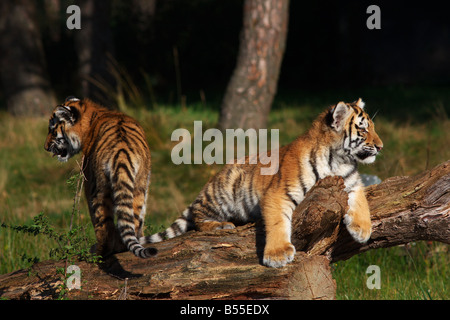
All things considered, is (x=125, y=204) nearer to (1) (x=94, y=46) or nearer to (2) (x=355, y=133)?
(2) (x=355, y=133)

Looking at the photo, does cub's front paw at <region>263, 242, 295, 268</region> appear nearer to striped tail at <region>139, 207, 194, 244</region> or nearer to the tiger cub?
the tiger cub

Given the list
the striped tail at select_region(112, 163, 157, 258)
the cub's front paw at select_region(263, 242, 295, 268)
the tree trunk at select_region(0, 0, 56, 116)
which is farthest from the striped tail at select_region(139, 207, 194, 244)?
the tree trunk at select_region(0, 0, 56, 116)

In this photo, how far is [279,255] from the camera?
12.8 ft

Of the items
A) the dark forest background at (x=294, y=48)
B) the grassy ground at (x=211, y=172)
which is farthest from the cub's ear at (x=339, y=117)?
the dark forest background at (x=294, y=48)

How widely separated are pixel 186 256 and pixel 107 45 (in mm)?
9982

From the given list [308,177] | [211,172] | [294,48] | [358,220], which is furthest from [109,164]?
[294,48]

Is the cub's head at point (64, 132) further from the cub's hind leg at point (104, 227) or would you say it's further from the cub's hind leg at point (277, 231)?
the cub's hind leg at point (277, 231)

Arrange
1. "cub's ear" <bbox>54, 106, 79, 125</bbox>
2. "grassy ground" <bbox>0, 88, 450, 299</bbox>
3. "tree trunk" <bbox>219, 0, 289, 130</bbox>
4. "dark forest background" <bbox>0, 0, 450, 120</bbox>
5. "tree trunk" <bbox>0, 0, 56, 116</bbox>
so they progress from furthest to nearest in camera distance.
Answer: "dark forest background" <bbox>0, 0, 450, 120</bbox>
"tree trunk" <bbox>0, 0, 56, 116</bbox>
"tree trunk" <bbox>219, 0, 289, 130</bbox>
"grassy ground" <bbox>0, 88, 450, 299</bbox>
"cub's ear" <bbox>54, 106, 79, 125</bbox>

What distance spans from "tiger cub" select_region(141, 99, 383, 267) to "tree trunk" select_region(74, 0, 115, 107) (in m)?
8.49

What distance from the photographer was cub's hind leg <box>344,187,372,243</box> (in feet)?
13.6

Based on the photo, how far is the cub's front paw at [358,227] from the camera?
414 cm

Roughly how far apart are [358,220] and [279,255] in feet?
2.26

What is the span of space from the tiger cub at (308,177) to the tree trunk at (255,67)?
16.5ft

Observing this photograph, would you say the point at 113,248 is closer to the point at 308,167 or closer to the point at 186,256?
the point at 186,256
